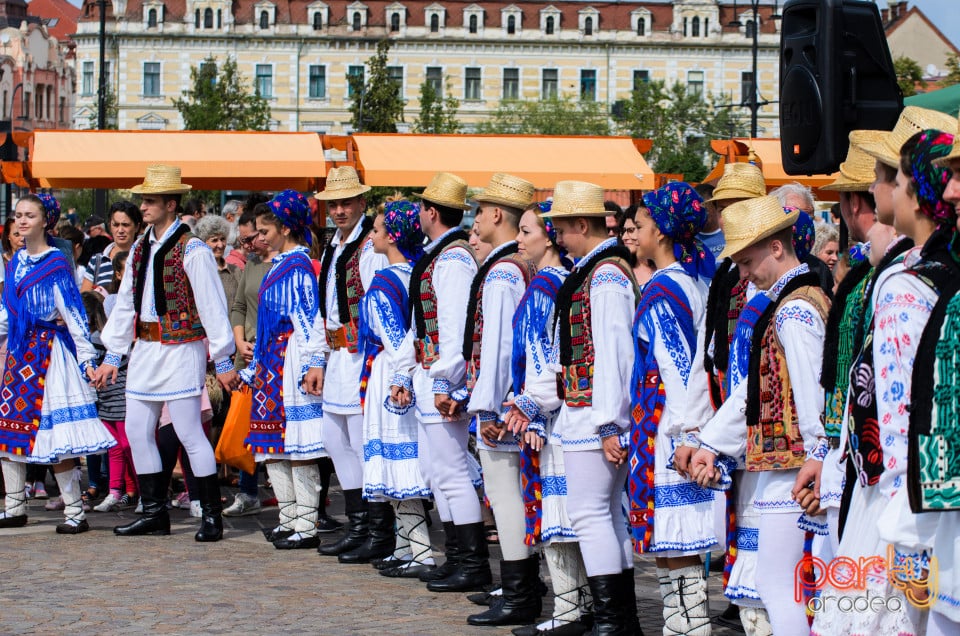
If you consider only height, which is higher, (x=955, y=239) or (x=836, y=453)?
(x=955, y=239)

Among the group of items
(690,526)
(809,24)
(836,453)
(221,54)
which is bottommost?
(690,526)

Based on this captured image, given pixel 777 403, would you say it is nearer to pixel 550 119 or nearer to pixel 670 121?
pixel 670 121

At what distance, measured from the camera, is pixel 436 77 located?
284ft

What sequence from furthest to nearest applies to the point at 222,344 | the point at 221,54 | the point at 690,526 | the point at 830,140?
the point at 221,54, the point at 222,344, the point at 830,140, the point at 690,526

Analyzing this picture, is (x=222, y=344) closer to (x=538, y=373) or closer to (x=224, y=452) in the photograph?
(x=224, y=452)

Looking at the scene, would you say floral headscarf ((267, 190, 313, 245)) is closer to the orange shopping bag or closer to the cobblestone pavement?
the orange shopping bag

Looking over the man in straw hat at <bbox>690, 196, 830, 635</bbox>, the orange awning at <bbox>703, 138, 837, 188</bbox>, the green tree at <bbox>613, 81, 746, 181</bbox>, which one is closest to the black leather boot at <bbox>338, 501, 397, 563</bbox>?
the man in straw hat at <bbox>690, 196, 830, 635</bbox>

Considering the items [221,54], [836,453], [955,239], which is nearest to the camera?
[955,239]

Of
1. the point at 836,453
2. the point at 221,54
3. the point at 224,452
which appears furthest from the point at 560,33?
the point at 836,453

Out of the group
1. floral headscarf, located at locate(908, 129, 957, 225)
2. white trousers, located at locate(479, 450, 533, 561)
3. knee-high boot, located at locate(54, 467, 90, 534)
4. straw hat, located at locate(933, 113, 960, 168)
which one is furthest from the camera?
knee-high boot, located at locate(54, 467, 90, 534)

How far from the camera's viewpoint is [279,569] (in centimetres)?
934

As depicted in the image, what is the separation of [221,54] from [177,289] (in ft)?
252

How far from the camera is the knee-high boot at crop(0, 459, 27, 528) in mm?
10688

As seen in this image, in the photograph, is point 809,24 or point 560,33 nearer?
point 809,24
